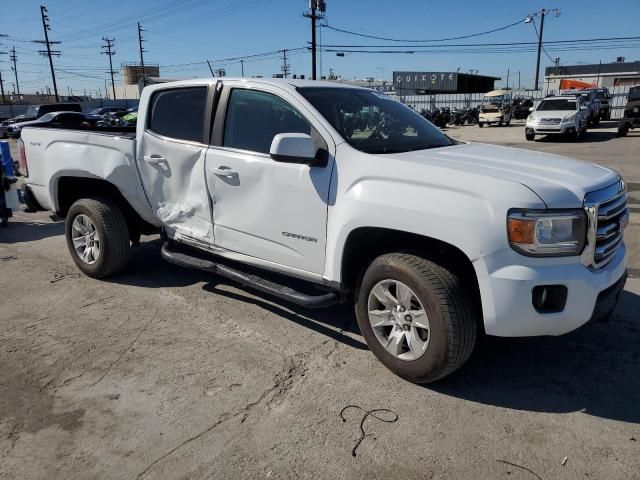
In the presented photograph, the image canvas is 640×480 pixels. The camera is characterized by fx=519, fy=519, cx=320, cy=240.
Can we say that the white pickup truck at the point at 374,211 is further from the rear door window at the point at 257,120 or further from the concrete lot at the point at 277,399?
the concrete lot at the point at 277,399

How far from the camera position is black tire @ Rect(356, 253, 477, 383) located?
2928 mm

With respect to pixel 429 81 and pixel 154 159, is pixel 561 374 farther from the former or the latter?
pixel 429 81

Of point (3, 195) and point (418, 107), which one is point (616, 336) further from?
point (418, 107)

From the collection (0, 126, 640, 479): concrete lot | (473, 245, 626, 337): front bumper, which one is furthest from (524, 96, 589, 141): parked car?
(473, 245, 626, 337): front bumper

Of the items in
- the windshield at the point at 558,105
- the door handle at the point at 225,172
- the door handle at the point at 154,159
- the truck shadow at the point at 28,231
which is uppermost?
the windshield at the point at 558,105

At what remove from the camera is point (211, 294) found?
4.82 meters

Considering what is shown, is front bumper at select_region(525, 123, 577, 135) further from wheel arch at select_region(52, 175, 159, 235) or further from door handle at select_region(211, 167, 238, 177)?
door handle at select_region(211, 167, 238, 177)

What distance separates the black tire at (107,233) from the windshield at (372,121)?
2.36 metres

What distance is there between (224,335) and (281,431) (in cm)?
131

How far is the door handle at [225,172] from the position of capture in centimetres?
388

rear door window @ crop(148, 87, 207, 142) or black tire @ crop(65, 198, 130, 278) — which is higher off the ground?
rear door window @ crop(148, 87, 207, 142)

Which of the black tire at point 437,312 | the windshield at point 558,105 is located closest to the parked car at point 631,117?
the windshield at point 558,105

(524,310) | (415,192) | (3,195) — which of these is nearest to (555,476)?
(524,310)

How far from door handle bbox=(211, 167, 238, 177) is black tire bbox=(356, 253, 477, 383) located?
1.37 m
